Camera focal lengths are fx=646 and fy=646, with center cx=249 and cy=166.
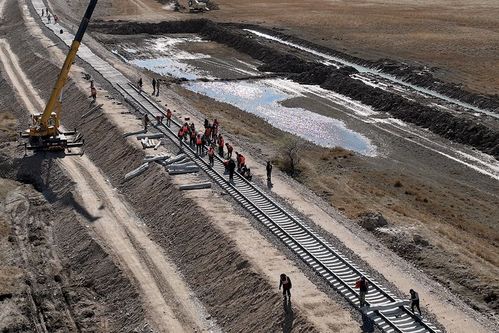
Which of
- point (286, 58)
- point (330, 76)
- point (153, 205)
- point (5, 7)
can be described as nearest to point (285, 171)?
point (153, 205)

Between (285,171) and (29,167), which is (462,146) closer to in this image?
(285,171)

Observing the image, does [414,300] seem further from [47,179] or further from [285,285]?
[47,179]

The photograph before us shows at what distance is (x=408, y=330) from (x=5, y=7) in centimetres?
9888

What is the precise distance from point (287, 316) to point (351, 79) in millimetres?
44944

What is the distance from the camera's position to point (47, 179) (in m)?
38.2

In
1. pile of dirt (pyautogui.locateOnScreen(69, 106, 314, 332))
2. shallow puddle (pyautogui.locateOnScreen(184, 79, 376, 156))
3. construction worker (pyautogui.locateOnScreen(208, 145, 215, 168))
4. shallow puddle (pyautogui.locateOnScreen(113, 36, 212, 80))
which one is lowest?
shallow puddle (pyautogui.locateOnScreen(113, 36, 212, 80))

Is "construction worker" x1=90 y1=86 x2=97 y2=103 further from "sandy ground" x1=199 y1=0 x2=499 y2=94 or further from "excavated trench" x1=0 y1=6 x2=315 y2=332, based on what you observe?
"sandy ground" x1=199 y1=0 x2=499 y2=94

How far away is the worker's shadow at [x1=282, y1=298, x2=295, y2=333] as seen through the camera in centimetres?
2233

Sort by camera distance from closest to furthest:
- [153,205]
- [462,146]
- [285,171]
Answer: [153,205], [285,171], [462,146]

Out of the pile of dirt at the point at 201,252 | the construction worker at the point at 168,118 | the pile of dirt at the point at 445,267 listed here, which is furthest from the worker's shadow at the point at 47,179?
the pile of dirt at the point at 445,267

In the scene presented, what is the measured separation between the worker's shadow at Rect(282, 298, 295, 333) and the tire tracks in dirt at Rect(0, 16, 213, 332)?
328cm

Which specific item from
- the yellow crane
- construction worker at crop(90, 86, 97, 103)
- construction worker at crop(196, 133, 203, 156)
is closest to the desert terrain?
construction worker at crop(90, 86, 97, 103)

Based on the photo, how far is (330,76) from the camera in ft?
218

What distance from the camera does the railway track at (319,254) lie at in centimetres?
2233
